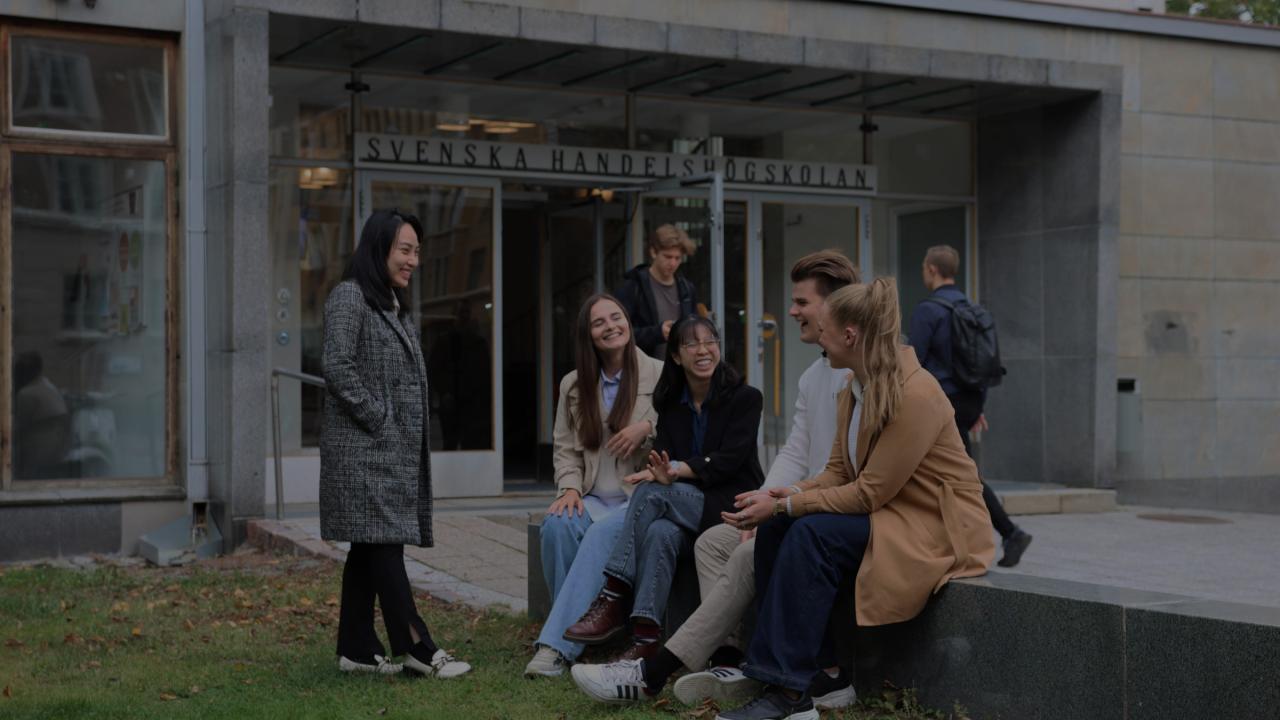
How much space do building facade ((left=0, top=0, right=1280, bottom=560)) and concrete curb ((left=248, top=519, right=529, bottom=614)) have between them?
16.9 inches

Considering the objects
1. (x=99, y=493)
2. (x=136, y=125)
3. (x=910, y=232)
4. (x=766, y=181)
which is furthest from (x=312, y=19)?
(x=910, y=232)

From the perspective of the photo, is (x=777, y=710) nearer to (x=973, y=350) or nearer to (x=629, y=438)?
(x=629, y=438)

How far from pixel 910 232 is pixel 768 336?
7.04 feet

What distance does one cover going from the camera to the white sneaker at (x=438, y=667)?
6.09m

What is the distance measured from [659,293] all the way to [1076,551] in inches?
132

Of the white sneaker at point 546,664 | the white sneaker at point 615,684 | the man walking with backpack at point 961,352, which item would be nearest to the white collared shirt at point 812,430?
the white sneaker at point 615,684

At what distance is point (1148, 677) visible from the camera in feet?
14.8

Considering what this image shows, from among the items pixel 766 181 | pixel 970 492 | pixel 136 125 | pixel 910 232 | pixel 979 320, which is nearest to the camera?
pixel 970 492

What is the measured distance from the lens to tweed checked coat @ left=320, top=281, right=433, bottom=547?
599cm

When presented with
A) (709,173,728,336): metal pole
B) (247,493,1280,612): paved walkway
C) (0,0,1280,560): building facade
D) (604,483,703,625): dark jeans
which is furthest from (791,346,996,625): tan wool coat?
(709,173,728,336): metal pole

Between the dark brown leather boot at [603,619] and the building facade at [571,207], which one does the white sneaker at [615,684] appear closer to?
the dark brown leather boot at [603,619]

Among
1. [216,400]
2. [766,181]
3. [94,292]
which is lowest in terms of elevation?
[216,400]

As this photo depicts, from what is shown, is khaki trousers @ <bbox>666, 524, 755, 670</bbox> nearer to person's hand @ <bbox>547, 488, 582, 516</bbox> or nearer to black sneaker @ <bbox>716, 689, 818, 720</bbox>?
black sneaker @ <bbox>716, 689, 818, 720</bbox>

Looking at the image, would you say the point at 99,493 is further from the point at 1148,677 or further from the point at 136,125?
the point at 1148,677
